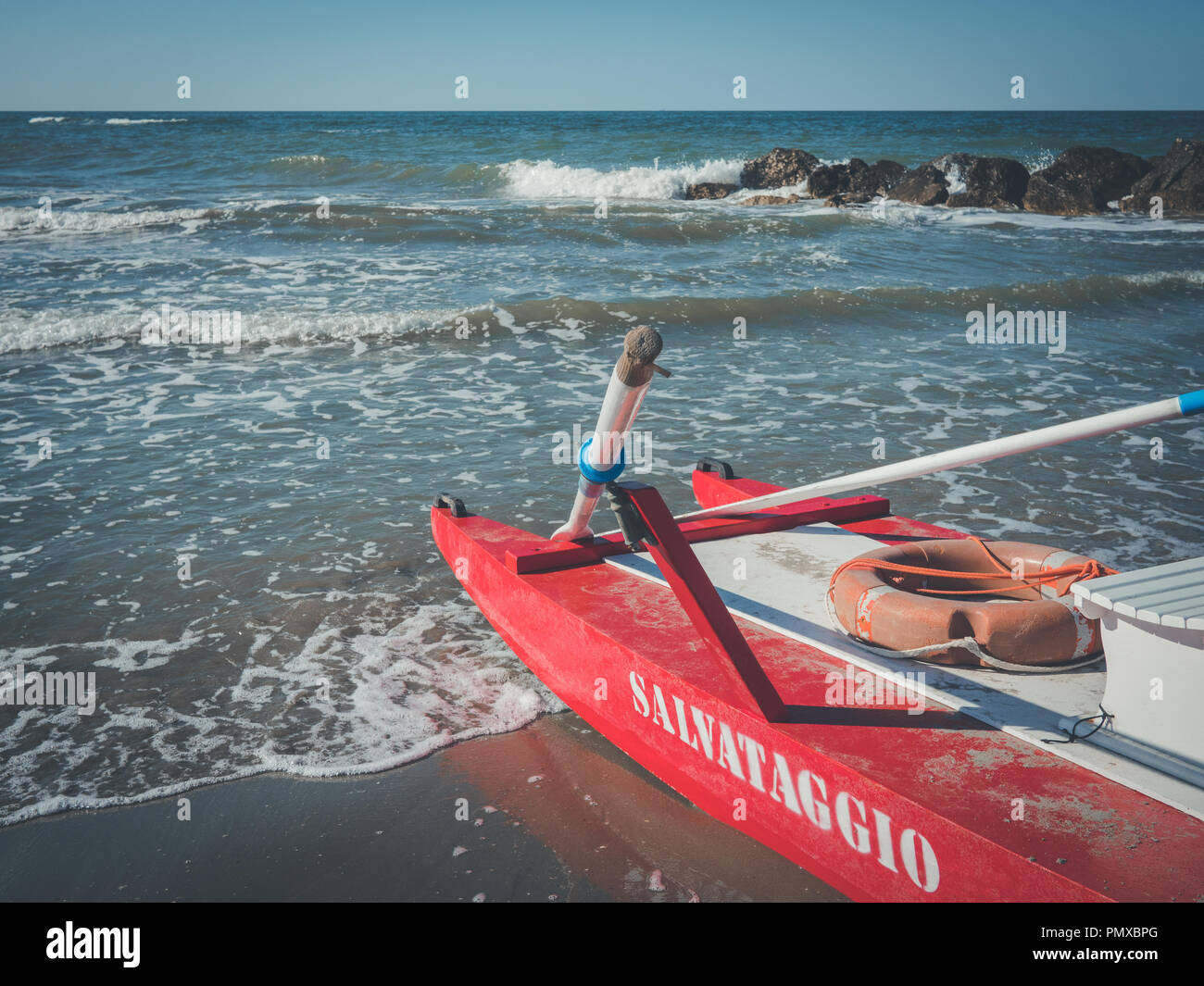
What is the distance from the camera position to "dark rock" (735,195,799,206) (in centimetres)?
2484

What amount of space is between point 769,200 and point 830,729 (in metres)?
24.1

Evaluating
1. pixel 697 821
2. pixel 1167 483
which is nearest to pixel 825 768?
pixel 697 821

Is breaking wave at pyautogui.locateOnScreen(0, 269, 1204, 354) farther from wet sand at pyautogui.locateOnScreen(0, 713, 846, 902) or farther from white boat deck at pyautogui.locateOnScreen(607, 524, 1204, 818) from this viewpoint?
wet sand at pyautogui.locateOnScreen(0, 713, 846, 902)

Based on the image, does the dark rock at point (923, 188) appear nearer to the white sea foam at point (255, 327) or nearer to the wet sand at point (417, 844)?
the white sea foam at point (255, 327)

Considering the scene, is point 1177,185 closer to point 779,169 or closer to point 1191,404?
point 779,169

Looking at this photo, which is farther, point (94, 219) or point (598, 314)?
point (94, 219)

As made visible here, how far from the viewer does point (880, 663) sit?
3.37m

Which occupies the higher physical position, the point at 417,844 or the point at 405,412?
the point at 405,412

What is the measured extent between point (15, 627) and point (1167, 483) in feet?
25.5

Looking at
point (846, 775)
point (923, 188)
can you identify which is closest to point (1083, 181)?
point (923, 188)

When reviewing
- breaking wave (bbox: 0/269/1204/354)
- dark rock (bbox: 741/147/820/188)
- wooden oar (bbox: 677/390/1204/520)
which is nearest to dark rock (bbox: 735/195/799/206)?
dark rock (bbox: 741/147/820/188)

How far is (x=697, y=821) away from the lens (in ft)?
11.4

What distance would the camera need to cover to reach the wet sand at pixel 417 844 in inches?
125
